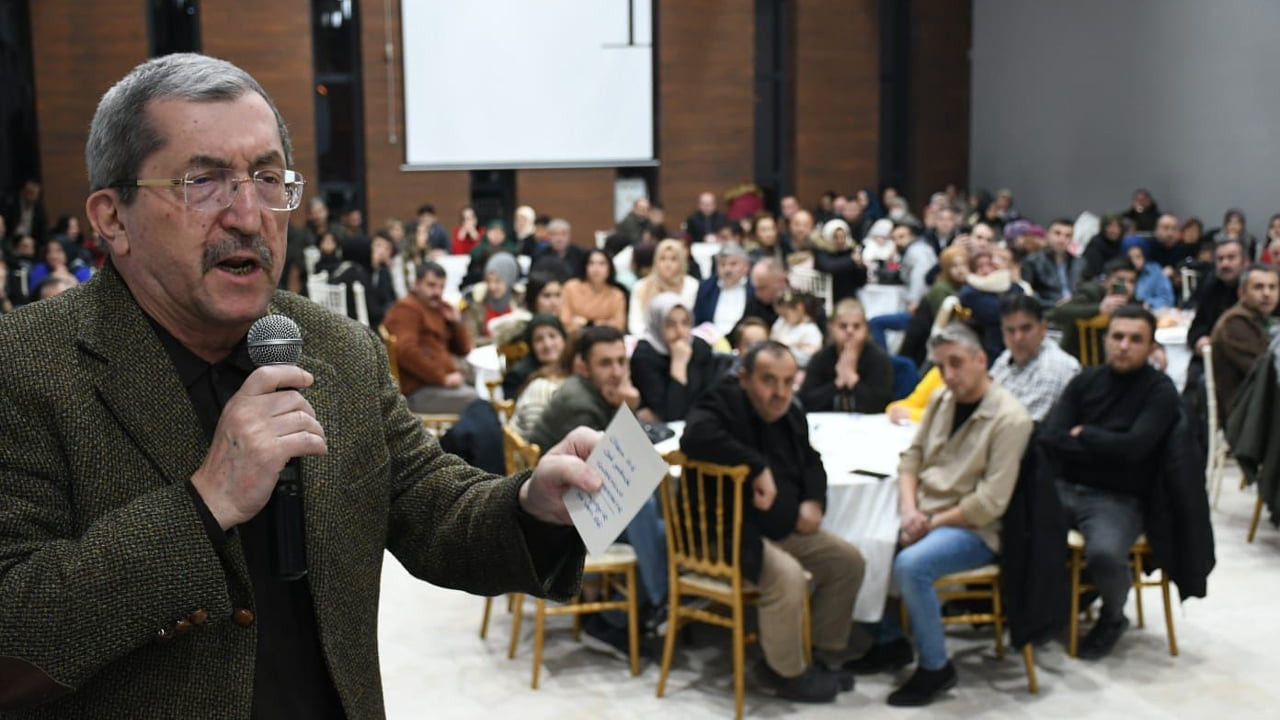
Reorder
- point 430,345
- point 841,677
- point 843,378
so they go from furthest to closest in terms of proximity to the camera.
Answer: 1. point 430,345
2. point 843,378
3. point 841,677

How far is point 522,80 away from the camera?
1491 cm

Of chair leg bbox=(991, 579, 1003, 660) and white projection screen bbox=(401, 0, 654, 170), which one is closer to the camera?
chair leg bbox=(991, 579, 1003, 660)

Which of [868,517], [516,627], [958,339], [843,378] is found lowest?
[516,627]

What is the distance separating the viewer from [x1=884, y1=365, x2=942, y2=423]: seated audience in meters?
5.54

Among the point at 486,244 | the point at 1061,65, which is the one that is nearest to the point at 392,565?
the point at 486,244

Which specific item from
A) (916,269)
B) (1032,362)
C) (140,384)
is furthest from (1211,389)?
(140,384)

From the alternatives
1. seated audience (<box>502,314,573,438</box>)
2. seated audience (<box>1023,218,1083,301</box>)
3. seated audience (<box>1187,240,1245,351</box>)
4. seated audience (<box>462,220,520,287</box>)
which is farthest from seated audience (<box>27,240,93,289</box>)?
seated audience (<box>1187,240,1245,351</box>)

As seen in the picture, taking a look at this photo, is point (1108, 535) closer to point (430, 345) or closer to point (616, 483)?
point (616, 483)

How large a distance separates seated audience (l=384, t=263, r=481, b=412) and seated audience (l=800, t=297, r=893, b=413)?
204cm

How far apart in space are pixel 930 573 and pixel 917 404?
1.38 m

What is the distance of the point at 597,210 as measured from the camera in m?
15.8

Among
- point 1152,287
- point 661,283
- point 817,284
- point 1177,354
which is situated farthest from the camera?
point 817,284

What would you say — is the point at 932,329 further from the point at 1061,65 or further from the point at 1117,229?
the point at 1061,65

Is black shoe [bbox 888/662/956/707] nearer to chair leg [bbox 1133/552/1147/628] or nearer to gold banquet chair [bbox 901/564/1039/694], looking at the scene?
gold banquet chair [bbox 901/564/1039/694]
